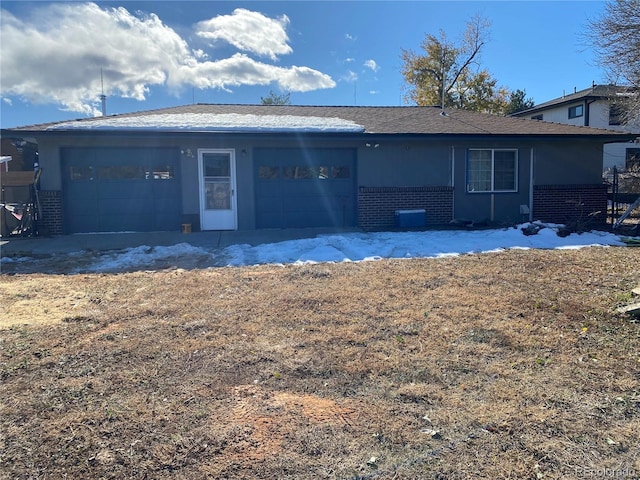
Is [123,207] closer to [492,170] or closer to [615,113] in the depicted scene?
[492,170]

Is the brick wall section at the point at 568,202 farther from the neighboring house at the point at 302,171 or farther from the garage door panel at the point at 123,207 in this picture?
the garage door panel at the point at 123,207

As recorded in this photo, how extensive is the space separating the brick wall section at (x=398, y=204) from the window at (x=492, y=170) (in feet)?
3.02

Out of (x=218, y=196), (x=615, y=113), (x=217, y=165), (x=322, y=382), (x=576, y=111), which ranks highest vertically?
(x=576, y=111)

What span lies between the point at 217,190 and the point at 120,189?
248cm

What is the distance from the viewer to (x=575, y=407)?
2.99m

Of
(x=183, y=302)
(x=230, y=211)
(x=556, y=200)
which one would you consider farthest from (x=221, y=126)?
(x=556, y=200)

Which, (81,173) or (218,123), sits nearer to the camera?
(81,173)

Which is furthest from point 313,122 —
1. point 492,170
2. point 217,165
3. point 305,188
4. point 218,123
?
point 492,170

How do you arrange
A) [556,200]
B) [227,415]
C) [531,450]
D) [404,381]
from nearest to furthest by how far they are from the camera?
[531,450] → [227,415] → [404,381] → [556,200]

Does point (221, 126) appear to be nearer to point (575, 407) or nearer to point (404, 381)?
point (404, 381)

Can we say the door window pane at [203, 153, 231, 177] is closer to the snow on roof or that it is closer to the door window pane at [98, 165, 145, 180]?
the snow on roof

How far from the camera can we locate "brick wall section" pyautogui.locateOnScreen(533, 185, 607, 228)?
42.4 feet

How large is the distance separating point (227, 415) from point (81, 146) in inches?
413

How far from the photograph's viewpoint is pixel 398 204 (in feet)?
40.5
